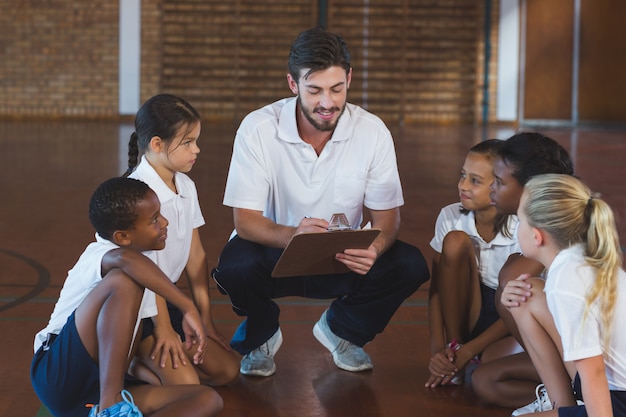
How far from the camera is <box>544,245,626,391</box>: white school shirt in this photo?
2.04 metres

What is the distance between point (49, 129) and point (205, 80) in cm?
300

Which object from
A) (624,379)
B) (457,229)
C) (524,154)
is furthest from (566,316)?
(457,229)

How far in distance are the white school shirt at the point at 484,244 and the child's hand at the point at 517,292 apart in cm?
47

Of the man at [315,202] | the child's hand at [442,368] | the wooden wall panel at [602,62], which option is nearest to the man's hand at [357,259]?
the man at [315,202]

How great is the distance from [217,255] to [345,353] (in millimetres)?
1745

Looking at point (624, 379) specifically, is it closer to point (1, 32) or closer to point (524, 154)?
point (524, 154)

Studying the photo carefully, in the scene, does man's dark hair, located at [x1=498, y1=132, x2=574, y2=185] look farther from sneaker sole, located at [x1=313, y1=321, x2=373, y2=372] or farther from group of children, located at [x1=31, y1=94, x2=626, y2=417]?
sneaker sole, located at [x1=313, y1=321, x2=373, y2=372]

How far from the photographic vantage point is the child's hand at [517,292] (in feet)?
7.80

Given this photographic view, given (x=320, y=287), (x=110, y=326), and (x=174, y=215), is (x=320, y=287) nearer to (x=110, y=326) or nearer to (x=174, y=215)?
(x=174, y=215)

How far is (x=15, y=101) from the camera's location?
14469 millimetres

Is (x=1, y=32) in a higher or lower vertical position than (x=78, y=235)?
higher

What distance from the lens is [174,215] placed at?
279cm

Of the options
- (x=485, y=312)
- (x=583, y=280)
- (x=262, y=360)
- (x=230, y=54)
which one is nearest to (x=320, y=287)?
(x=262, y=360)

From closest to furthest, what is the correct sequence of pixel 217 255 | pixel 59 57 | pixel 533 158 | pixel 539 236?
pixel 539 236 < pixel 533 158 < pixel 217 255 < pixel 59 57
